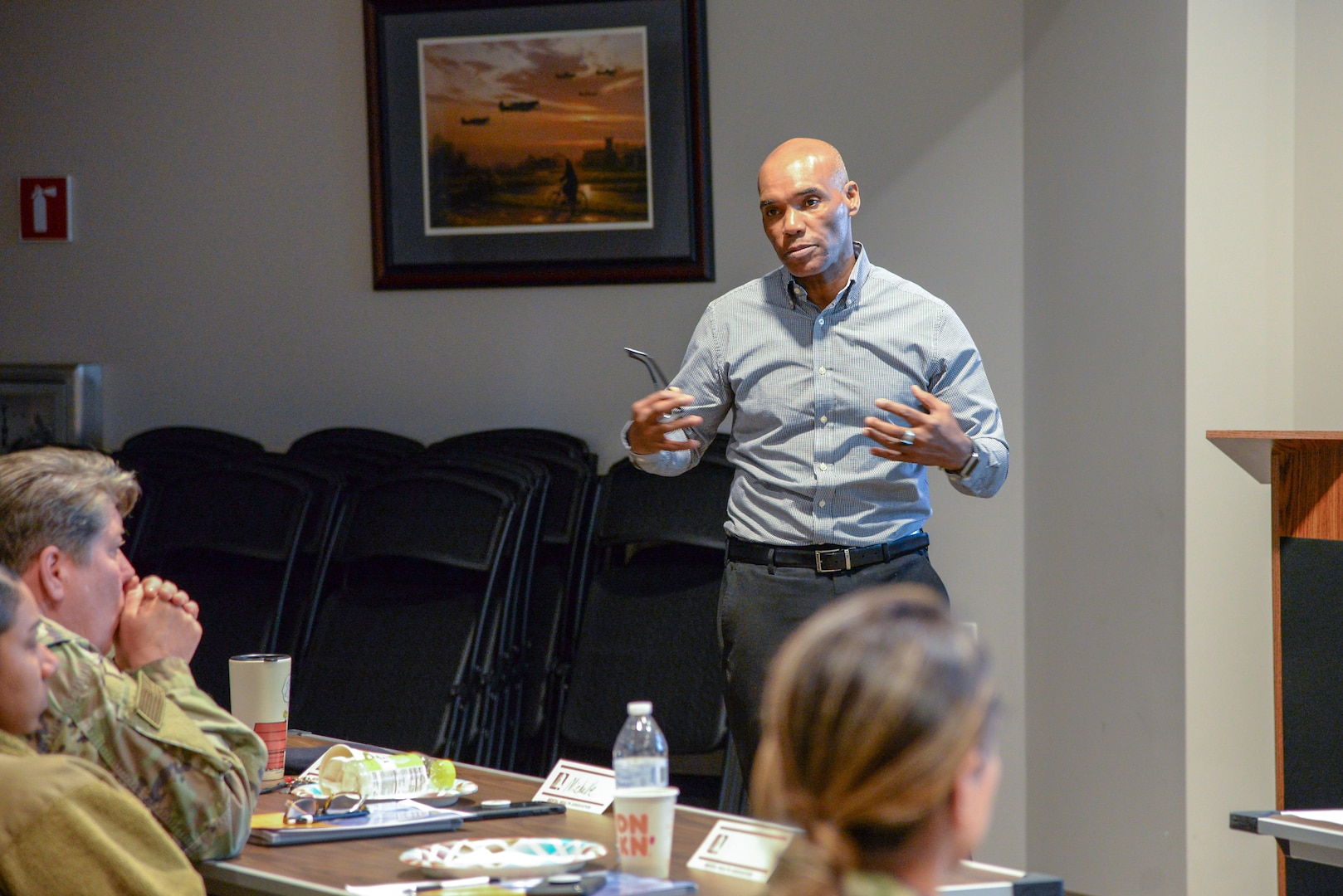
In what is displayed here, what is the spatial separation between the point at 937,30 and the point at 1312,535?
7.56ft

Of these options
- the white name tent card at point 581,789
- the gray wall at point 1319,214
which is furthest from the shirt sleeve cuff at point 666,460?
the gray wall at point 1319,214

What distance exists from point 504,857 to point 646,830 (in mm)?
171

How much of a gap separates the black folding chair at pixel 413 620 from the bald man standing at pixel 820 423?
49.7 inches

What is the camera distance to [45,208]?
5164 mm

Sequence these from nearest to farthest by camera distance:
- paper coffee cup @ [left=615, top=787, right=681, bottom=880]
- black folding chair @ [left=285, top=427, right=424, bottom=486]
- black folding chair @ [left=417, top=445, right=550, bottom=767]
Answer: paper coffee cup @ [left=615, top=787, right=681, bottom=880]
black folding chair @ [left=417, top=445, right=550, bottom=767]
black folding chair @ [left=285, top=427, right=424, bottom=486]

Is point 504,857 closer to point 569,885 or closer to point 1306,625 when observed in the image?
point 569,885

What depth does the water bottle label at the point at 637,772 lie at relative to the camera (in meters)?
1.63

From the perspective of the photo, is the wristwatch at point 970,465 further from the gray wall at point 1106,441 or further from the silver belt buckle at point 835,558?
the gray wall at point 1106,441

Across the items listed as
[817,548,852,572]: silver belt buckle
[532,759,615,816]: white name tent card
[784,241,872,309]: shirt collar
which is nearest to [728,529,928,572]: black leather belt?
[817,548,852,572]: silver belt buckle

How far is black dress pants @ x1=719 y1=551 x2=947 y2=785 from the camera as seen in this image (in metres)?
2.62

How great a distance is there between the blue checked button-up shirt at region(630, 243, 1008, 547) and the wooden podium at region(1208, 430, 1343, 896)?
1.69ft

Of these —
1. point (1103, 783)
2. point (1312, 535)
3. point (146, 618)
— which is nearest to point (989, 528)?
point (1103, 783)

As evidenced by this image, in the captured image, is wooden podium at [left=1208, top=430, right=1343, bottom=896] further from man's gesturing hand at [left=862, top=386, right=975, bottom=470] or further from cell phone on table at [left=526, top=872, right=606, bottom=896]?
cell phone on table at [left=526, top=872, right=606, bottom=896]

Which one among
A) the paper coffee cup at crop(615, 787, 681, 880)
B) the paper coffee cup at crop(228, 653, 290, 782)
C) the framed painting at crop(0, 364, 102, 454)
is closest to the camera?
the paper coffee cup at crop(615, 787, 681, 880)
